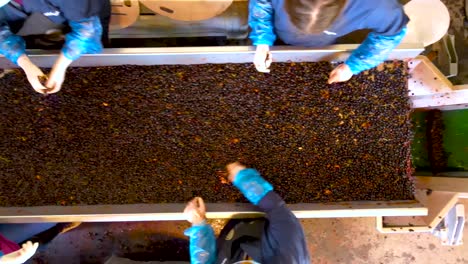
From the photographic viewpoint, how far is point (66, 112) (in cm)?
168

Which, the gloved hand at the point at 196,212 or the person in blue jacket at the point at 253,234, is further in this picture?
the gloved hand at the point at 196,212

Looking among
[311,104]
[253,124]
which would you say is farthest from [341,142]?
[253,124]

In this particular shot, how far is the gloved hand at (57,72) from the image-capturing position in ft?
4.70

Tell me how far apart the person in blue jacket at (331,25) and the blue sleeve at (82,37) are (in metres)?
0.55

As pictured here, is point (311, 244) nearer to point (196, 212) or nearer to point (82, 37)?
point (196, 212)

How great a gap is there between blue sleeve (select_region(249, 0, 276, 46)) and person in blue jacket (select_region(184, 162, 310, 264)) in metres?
0.51

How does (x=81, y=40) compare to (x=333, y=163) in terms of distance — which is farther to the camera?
(x=333, y=163)

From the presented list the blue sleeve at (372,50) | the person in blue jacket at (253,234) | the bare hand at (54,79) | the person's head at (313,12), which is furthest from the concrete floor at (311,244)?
the person's head at (313,12)

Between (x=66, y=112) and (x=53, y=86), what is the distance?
0.21 metres

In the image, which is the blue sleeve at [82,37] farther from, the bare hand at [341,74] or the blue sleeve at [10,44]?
the bare hand at [341,74]

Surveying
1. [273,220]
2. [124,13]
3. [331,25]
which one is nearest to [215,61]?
[124,13]

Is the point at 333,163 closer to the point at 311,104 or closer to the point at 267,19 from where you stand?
the point at 311,104

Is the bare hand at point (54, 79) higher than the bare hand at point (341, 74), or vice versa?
the bare hand at point (341, 74)

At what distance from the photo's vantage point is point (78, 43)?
1380mm
